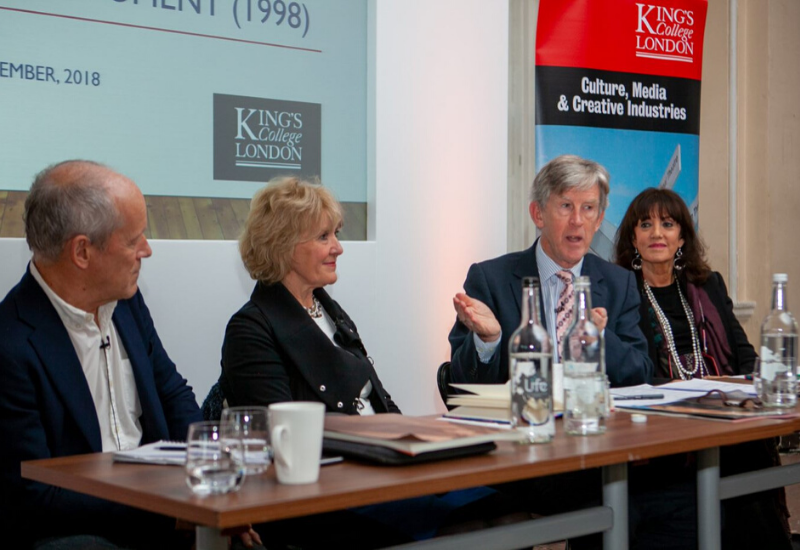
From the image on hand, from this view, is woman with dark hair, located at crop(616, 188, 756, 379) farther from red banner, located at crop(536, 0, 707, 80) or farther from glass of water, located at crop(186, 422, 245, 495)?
glass of water, located at crop(186, 422, 245, 495)

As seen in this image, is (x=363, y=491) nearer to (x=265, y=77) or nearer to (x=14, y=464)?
(x=14, y=464)

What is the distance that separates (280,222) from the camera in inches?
110

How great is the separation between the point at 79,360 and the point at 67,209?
0.33 metres

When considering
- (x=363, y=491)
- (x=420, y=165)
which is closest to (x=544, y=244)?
(x=420, y=165)

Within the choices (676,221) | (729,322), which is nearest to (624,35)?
(676,221)

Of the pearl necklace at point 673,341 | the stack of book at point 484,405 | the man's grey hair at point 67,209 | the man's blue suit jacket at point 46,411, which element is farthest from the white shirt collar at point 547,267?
the man's grey hair at point 67,209

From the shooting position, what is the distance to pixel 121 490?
1389 mm

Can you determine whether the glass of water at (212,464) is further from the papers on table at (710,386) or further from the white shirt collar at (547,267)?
the white shirt collar at (547,267)

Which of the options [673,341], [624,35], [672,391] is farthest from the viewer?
[624,35]

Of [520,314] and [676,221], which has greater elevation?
[676,221]

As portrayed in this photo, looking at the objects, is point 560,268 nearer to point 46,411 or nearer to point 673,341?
point 673,341

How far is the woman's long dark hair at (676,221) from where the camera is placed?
12.6ft

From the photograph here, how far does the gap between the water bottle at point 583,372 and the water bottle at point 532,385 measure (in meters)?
0.11

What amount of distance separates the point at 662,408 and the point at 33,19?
214cm
